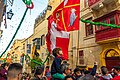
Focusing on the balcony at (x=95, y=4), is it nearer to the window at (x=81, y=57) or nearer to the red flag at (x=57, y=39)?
the window at (x=81, y=57)

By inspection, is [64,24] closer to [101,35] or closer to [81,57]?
[101,35]

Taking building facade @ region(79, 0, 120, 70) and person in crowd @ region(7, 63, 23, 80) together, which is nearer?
person in crowd @ region(7, 63, 23, 80)

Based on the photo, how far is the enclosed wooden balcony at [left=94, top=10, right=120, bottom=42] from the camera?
15578 millimetres

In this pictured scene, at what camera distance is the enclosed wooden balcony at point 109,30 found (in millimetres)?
15578

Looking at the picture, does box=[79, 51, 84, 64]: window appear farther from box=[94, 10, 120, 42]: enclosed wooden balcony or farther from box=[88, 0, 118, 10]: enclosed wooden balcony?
box=[88, 0, 118, 10]: enclosed wooden balcony

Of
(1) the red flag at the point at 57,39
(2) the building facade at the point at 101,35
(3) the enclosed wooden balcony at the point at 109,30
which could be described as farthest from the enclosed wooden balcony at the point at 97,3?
(1) the red flag at the point at 57,39

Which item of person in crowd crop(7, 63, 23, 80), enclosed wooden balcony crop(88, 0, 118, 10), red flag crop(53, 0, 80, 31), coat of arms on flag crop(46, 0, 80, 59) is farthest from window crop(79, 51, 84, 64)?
person in crowd crop(7, 63, 23, 80)

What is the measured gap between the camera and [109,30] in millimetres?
16328

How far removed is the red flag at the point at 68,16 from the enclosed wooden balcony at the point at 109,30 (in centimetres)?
763

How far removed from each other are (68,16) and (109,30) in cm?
861

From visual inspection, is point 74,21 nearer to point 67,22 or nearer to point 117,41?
point 67,22

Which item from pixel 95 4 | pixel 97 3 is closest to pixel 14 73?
pixel 97 3

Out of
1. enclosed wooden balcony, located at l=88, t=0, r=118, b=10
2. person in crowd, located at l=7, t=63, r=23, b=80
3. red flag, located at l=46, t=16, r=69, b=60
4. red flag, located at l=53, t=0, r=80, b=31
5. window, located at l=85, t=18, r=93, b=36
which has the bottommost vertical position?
person in crowd, located at l=7, t=63, r=23, b=80

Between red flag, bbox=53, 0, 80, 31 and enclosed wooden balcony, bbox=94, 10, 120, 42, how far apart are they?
7.63 metres
